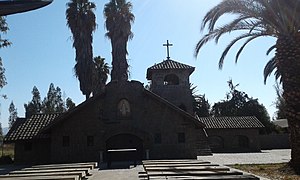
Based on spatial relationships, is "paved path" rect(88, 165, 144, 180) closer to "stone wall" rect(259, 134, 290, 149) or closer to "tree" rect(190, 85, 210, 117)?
"stone wall" rect(259, 134, 290, 149)

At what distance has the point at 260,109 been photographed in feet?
176

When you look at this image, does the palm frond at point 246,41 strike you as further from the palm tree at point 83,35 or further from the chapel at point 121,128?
the palm tree at point 83,35

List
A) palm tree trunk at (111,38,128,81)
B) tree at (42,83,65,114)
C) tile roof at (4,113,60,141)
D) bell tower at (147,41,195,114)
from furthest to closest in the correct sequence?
tree at (42,83,65,114) < palm tree trunk at (111,38,128,81) < bell tower at (147,41,195,114) < tile roof at (4,113,60,141)

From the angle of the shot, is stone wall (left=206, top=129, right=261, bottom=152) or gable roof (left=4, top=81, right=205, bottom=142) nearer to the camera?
gable roof (left=4, top=81, right=205, bottom=142)

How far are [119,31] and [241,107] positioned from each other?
29783 millimetres

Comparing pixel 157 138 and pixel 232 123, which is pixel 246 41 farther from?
pixel 232 123

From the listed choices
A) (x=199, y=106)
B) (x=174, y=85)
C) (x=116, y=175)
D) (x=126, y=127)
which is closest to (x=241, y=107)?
(x=199, y=106)

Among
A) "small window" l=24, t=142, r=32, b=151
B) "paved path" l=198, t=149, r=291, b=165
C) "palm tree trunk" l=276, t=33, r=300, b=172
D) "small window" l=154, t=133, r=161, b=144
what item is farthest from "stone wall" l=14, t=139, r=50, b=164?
"palm tree trunk" l=276, t=33, r=300, b=172

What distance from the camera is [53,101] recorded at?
86250 millimetres

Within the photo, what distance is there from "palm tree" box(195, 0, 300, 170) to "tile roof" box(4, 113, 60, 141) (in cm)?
1715

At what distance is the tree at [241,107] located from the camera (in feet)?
167

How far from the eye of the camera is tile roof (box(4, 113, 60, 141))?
2741 centimetres

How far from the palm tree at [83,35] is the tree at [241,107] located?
27032 mm

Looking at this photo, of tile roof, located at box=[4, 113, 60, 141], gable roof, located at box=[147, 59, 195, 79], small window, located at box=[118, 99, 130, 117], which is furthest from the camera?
gable roof, located at box=[147, 59, 195, 79]
